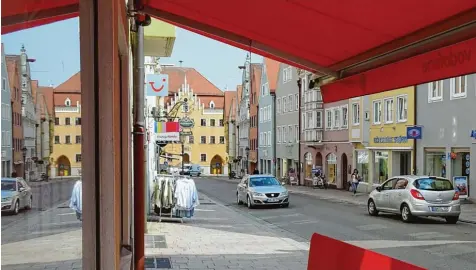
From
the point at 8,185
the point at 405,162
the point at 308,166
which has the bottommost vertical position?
the point at 308,166

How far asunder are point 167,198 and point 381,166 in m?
20.0

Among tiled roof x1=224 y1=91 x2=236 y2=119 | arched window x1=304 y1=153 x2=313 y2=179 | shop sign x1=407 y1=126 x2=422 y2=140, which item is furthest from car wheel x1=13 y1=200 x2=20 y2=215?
tiled roof x1=224 y1=91 x2=236 y2=119

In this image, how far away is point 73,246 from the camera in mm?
2275

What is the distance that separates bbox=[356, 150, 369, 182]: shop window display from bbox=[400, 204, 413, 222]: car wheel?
16.5 m

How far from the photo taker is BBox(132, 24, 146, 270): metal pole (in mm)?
6074

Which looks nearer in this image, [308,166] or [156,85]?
[156,85]

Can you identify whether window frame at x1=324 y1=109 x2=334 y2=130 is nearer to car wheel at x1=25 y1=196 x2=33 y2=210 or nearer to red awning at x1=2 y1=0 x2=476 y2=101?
red awning at x1=2 y1=0 x2=476 y2=101

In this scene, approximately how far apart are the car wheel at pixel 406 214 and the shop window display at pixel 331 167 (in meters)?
22.0

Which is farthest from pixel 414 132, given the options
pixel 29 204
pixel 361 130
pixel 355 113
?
pixel 29 204

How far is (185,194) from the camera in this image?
50.4 feet

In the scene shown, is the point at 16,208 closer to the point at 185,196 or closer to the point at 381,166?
the point at 185,196

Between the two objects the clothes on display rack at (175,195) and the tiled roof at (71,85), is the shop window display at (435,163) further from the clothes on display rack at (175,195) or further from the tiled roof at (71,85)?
the tiled roof at (71,85)

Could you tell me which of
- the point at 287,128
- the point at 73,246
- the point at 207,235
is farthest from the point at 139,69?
the point at 287,128

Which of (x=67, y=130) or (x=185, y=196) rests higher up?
(x=67, y=130)
